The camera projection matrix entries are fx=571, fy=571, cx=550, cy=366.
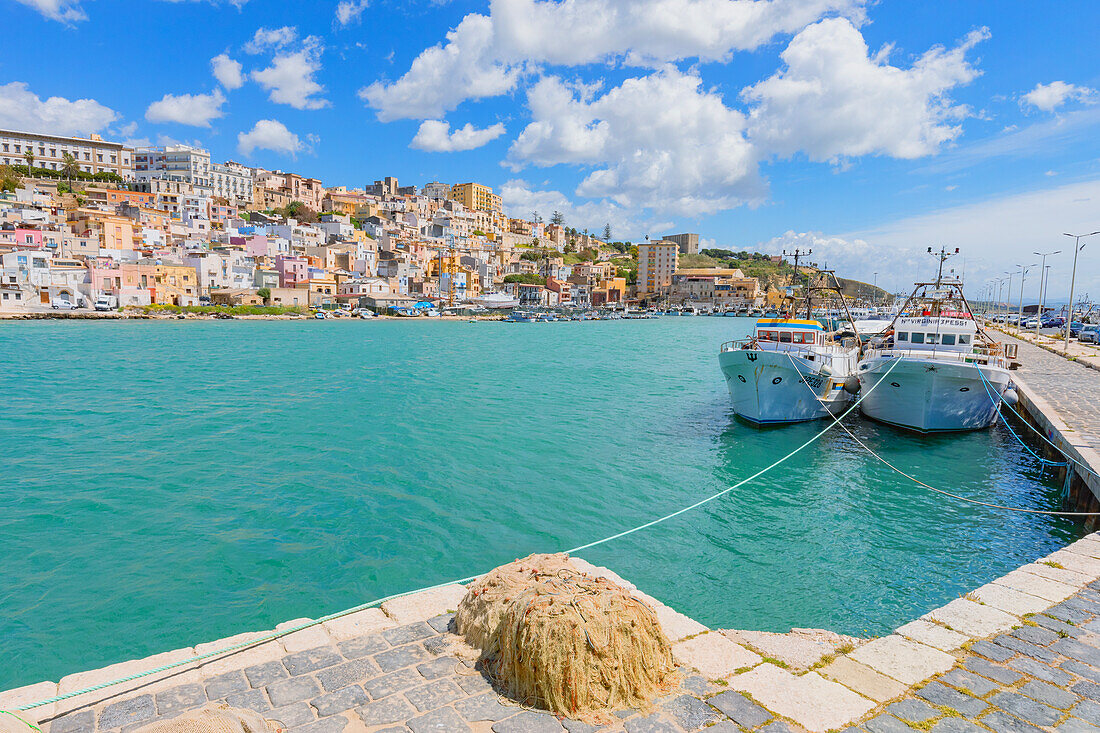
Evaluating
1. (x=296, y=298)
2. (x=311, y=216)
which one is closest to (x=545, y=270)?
(x=311, y=216)

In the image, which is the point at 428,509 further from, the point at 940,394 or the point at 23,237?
the point at 23,237

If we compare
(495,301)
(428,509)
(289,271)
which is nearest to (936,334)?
(428,509)

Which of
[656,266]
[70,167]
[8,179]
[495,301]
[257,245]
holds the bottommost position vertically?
[495,301]

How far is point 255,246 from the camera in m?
86.1

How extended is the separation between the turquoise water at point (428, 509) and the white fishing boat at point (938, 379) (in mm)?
691

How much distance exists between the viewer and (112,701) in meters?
3.81

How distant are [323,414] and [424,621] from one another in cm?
1729

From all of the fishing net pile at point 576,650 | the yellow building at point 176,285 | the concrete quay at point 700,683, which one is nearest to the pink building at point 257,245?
the yellow building at point 176,285

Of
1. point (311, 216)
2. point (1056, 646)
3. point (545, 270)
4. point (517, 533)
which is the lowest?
point (517, 533)

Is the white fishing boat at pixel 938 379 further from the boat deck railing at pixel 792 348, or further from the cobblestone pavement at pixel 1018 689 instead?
the cobblestone pavement at pixel 1018 689

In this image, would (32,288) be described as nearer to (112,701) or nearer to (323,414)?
(323,414)

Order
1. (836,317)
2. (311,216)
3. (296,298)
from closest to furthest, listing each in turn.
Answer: (836,317)
(296,298)
(311,216)

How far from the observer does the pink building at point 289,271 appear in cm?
8469

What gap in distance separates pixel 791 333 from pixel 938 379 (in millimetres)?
4509
